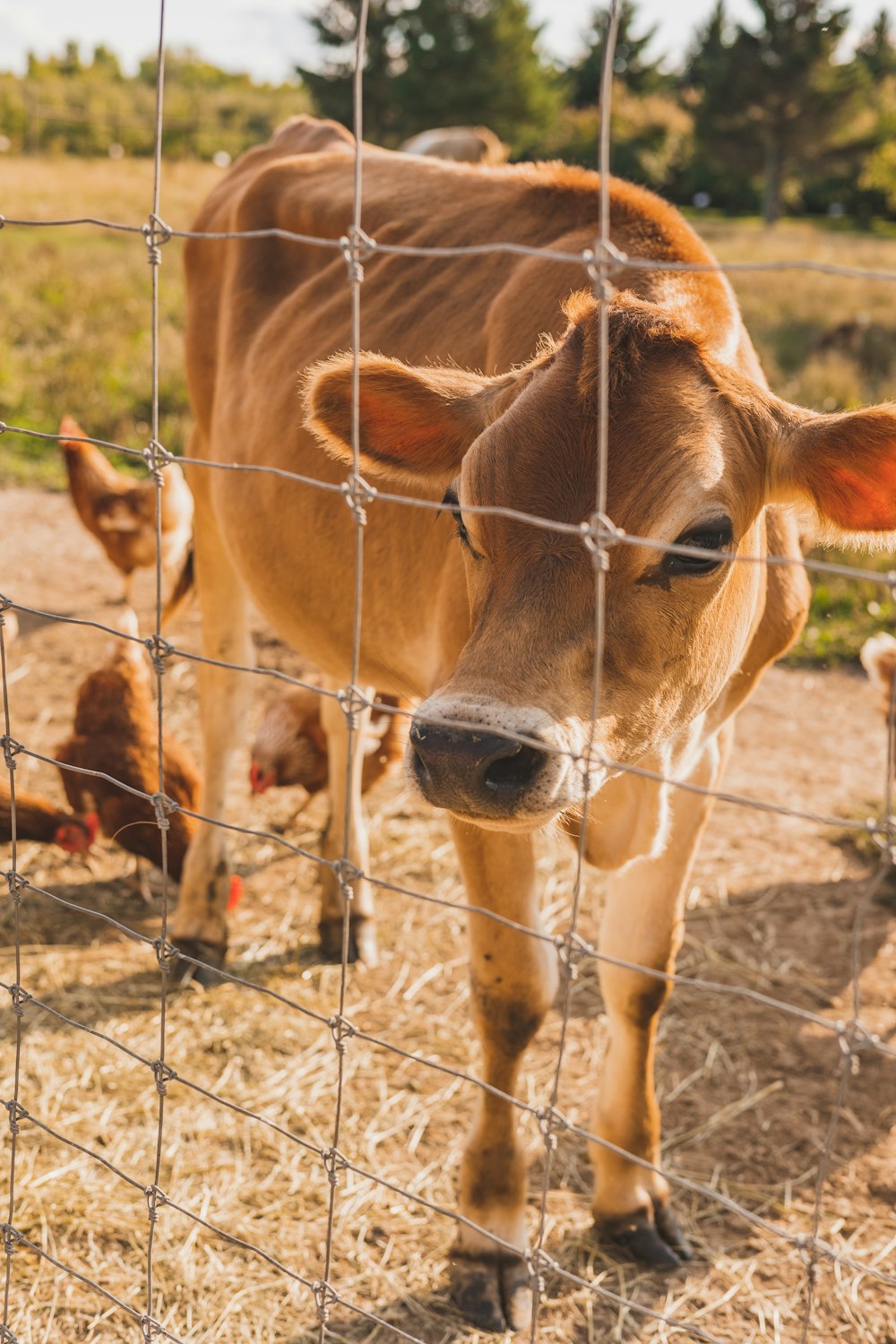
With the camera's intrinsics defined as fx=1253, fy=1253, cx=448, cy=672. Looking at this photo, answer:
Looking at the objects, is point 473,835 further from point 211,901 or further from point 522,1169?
point 211,901

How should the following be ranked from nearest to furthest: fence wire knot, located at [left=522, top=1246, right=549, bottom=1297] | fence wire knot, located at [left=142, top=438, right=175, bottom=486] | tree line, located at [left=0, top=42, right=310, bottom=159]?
fence wire knot, located at [left=522, top=1246, right=549, bottom=1297] → fence wire knot, located at [left=142, top=438, right=175, bottom=486] → tree line, located at [left=0, top=42, right=310, bottom=159]

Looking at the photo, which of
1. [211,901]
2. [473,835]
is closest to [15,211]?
[211,901]

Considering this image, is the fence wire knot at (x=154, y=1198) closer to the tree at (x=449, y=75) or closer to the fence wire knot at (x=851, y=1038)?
the fence wire knot at (x=851, y=1038)

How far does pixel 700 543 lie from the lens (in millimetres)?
2082

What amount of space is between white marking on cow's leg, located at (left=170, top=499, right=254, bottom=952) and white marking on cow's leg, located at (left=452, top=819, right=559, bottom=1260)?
59.3 inches

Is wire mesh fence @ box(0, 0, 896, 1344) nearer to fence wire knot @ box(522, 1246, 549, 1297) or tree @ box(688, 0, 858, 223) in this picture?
fence wire knot @ box(522, 1246, 549, 1297)

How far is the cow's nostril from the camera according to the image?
1857mm

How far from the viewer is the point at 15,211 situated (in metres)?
18.1

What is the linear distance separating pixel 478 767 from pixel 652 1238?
1.74 m

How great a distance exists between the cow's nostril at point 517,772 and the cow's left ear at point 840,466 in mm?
741

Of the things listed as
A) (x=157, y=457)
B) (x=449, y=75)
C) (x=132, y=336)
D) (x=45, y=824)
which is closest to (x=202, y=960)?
(x=45, y=824)

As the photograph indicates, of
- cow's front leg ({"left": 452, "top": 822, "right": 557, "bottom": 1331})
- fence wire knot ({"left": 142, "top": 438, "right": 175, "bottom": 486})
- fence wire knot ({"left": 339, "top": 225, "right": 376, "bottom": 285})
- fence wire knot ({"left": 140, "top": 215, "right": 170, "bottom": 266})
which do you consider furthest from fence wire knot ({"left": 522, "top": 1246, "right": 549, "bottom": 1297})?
fence wire knot ({"left": 140, "top": 215, "right": 170, "bottom": 266})

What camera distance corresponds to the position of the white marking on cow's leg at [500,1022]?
2.83 metres

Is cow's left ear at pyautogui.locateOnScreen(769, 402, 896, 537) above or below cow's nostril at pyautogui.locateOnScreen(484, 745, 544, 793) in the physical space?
above
